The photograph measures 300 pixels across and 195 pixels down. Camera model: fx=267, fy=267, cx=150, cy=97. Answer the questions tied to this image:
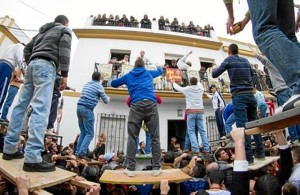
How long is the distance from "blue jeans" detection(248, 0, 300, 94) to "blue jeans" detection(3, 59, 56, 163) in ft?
7.94

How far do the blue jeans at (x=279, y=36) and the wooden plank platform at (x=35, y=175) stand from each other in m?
2.17

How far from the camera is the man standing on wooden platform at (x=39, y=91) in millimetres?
3015

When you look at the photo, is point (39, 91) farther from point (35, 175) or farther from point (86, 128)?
point (86, 128)

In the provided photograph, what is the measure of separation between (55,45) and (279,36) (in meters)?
2.70

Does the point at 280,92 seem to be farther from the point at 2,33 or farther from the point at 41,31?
the point at 2,33

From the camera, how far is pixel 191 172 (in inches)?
190

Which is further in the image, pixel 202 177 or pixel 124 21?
pixel 124 21

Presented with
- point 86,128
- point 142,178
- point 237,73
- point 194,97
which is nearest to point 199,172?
point 142,178

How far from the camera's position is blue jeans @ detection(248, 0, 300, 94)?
5.51 ft

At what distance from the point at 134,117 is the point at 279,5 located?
287 centimetres

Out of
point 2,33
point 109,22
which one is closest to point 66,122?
point 2,33

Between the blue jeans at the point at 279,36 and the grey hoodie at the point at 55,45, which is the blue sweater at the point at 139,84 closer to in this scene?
the grey hoodie at the point at 55,45

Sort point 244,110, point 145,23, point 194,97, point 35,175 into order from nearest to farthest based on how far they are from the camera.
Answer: point 35,175 → point 244,110 → point 194,97 → point 145,23

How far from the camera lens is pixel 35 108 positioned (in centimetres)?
311
